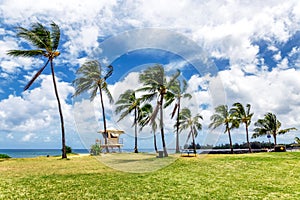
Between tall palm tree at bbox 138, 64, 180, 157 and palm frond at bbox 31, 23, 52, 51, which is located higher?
palm frond at bbox 31, 23, 52, 51

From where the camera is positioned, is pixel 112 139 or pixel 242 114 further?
pixel 242 114

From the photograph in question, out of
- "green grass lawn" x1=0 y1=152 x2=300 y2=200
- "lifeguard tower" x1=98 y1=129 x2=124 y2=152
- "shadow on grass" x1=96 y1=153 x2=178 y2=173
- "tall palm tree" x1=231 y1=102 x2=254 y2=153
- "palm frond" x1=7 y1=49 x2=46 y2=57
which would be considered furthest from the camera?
"tall palm tree" x1=231 y1=102 x2=254 y2=153

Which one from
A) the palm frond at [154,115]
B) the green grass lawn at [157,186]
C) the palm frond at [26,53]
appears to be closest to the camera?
the green grass lawn at [157,186]

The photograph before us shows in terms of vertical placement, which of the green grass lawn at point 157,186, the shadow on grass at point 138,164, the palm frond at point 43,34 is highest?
the palm frond at point 43,34

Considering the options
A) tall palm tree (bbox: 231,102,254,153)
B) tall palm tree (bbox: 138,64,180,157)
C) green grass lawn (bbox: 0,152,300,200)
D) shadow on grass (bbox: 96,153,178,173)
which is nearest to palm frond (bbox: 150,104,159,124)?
tall palm tree (bbox: 138,64,180,157)

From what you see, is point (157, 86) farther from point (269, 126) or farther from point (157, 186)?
point (269, 126)

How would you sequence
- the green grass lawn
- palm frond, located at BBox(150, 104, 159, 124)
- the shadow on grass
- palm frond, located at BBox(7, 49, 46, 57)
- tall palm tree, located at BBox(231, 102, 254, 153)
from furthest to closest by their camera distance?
tall palm tree, located at BBox(231, 102, 254, 153), palm frond, located at BBox(7, 49, 46, 57), palm frond, located at BBox(150, 104, 159, 124), the shadow on grass, the green grass lawn

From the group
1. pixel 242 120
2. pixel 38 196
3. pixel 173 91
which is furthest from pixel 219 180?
pixel 242 120

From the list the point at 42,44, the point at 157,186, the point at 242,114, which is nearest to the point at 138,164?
the point at 157,186

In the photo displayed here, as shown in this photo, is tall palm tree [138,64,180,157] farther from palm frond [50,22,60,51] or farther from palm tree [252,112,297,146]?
palm tree [252,112,297,146]

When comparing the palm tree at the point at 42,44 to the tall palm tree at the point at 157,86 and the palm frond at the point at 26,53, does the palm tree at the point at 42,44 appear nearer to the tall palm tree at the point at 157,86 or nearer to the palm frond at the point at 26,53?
the palm frond at the point at 26,53

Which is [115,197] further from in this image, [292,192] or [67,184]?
[292,192]

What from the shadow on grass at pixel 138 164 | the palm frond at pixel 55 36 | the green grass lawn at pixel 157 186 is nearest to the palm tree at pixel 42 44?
the palm frond at pixel 55 36

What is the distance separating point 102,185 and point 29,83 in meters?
16.2
